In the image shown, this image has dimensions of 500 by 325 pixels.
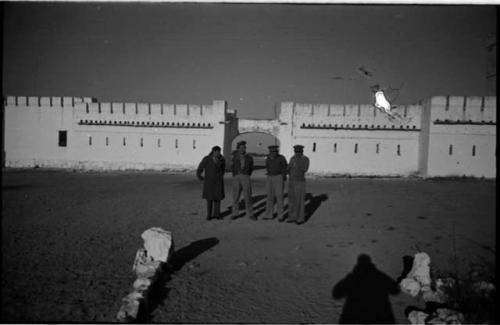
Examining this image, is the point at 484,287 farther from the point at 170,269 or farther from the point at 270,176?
the point at 270,176

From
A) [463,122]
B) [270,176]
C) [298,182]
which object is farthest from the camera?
[463,122]

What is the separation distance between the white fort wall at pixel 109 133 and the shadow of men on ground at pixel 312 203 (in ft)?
30.0

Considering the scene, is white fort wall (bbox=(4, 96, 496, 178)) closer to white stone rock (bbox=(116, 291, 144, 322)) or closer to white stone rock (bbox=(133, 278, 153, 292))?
white stone rock (bbox=(133, 278, 153, 292))

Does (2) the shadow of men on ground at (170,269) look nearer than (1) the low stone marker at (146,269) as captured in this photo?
No

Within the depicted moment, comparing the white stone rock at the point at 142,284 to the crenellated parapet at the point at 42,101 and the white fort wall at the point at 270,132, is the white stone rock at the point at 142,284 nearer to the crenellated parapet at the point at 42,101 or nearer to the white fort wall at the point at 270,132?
the white fort wall at the point at 270,132

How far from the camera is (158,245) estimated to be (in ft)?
12.5

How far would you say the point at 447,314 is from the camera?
2.75 m

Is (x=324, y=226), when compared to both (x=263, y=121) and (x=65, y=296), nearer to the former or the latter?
(x=65, y=296)

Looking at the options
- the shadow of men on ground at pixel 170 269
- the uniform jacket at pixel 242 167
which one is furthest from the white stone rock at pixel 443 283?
the uniform jacket at pixel 242 167

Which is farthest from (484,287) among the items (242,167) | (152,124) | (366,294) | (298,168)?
(152,124)

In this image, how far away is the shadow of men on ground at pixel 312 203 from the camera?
722 centimetres

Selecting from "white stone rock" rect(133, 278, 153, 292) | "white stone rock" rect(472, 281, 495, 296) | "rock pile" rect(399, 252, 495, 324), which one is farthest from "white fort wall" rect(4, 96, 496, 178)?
"white stone rock" rect(133, 278, 153, 292)

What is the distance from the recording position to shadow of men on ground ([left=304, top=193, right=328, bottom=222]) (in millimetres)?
7223

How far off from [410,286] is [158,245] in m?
2.96
